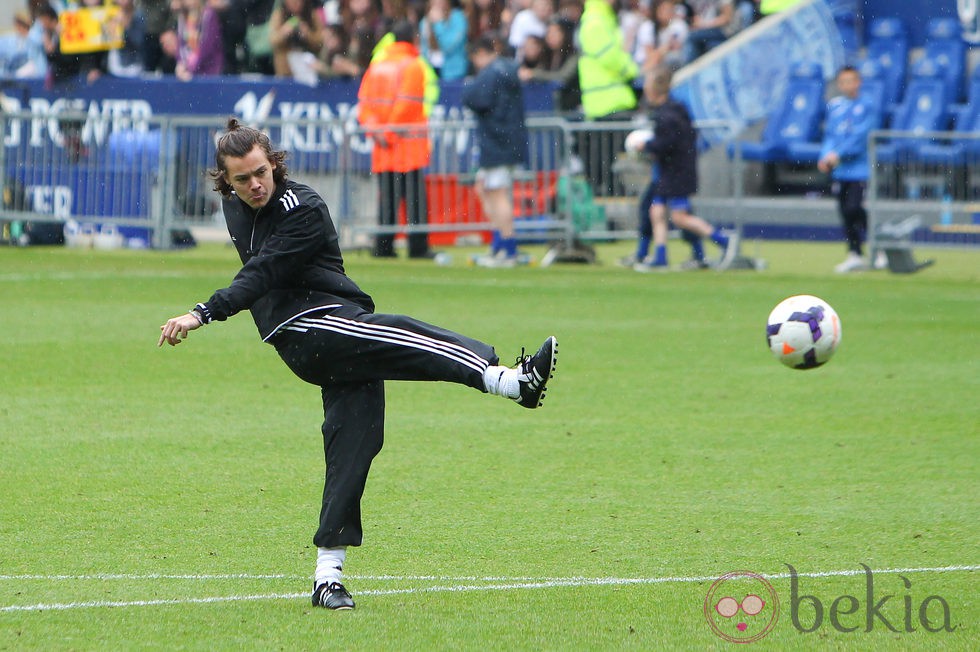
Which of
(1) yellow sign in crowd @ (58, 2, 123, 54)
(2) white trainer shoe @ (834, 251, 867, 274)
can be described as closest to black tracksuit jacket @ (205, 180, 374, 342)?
(2) white trainer shoe @ (834, 251, 867, 274)

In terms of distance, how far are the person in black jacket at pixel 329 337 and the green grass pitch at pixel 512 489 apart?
15.2 inches

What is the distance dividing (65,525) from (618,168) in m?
13.3

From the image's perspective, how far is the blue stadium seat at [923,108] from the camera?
2333 cm

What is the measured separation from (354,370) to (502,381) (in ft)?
1.83

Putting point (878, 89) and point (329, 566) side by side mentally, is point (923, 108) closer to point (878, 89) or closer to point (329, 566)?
point (878, 89)

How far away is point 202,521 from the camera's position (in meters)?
7.48

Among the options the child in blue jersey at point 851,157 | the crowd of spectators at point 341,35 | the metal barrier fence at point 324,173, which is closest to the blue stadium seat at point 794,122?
the crowd of spectators at point 341,35

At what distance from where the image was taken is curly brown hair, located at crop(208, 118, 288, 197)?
5.97 metres

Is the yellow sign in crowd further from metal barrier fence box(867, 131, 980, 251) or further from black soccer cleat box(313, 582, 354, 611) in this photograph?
black soccer cleat box(313, 582, 354, 611)

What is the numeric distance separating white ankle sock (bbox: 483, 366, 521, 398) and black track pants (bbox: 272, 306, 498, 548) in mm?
31

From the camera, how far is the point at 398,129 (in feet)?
63.2

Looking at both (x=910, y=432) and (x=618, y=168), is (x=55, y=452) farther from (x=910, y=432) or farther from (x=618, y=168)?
(x=618, y=168)

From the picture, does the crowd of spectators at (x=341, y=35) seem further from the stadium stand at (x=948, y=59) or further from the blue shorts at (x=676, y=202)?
the blue shorts at (x=676, y=202)

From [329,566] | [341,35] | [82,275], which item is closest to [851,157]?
[341,35]
